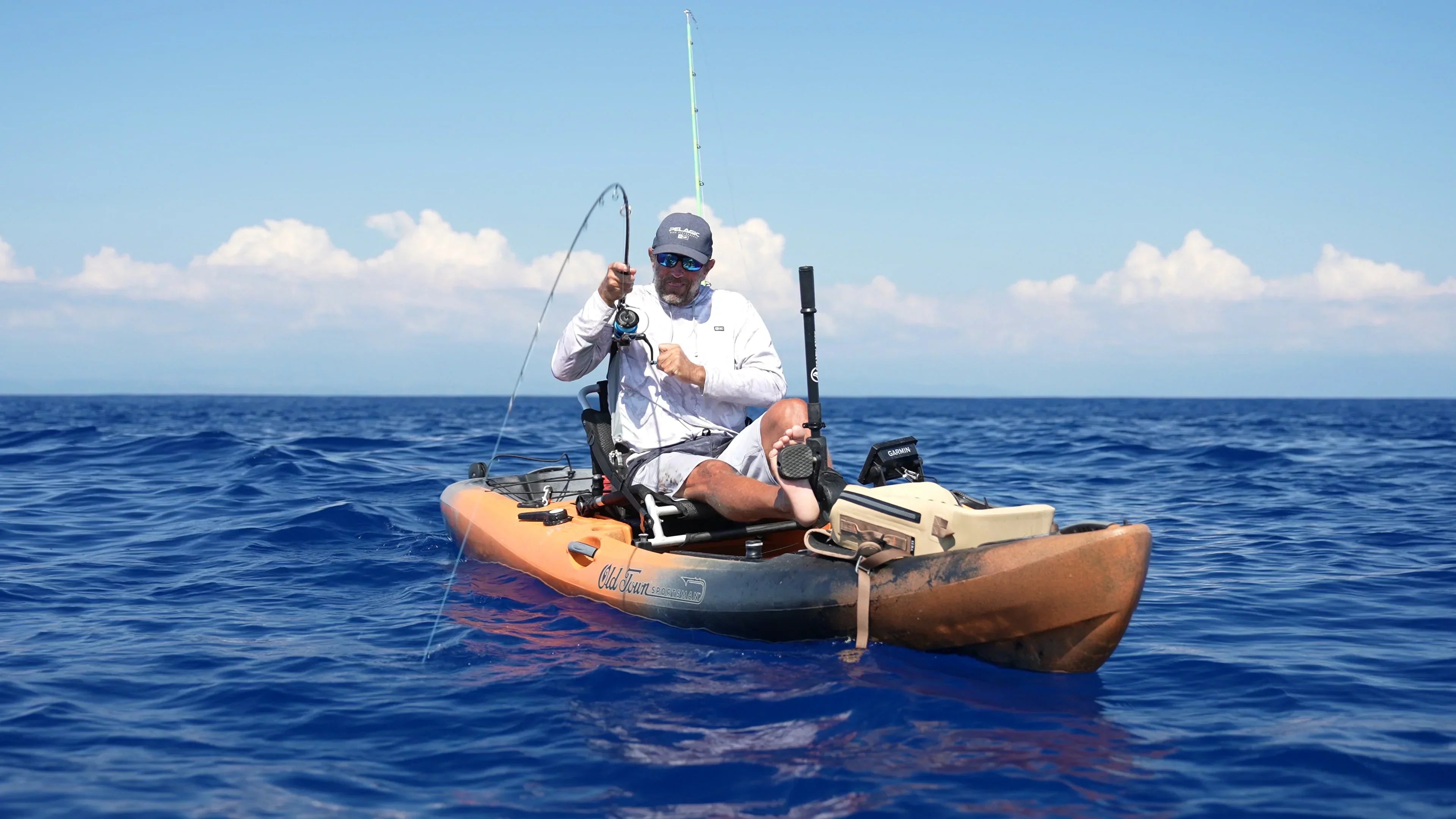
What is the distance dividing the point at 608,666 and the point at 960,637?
1614 mm

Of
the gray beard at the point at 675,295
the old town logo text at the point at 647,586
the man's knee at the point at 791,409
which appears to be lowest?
the old town logo text at the point at 647,586

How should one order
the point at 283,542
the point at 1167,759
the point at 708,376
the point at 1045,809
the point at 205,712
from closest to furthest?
the point at 1045,809 < the point at 1167,759 < the point at 205,712 < the point at 708,376 < the point at 283,542

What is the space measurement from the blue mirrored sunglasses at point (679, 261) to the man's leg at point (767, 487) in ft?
3.62

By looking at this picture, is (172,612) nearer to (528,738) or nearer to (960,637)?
(528,738)

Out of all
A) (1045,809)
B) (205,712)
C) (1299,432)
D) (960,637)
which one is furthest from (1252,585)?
(1299,432)

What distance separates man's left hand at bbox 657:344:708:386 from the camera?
5.84 meters

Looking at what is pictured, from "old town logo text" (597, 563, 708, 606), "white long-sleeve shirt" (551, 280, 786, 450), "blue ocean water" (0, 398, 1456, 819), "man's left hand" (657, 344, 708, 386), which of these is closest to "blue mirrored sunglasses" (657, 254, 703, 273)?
"white long-sleeve shirt" (551, 280, 786, 450)

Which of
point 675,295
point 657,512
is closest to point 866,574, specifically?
point 657,512

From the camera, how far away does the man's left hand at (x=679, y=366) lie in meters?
5.84

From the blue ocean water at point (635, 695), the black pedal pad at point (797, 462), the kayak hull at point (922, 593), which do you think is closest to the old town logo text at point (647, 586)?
the kayak hull at point (922, 593)

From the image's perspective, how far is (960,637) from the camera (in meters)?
4.73

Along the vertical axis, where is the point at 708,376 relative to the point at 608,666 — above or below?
above

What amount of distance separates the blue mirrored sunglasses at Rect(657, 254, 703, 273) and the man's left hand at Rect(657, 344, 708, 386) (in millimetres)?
484

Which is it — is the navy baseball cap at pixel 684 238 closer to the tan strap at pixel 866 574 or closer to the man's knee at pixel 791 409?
the man's knee at pixel 791 409
